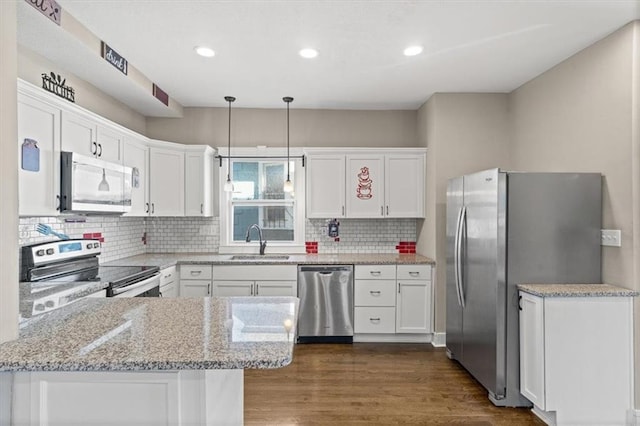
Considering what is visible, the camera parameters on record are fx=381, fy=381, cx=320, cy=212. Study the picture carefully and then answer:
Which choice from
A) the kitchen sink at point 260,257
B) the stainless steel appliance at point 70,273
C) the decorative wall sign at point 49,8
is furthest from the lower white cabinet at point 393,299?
the decorative wall sign at point 49,8

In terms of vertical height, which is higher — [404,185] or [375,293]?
[404,185]

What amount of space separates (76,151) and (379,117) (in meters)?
3.24

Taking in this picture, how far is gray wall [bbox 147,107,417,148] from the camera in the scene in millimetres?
4641

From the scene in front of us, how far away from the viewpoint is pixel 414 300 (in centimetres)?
405

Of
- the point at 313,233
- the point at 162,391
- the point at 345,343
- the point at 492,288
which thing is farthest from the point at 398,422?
the point at 313,233

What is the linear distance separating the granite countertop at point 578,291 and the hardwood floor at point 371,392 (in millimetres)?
906

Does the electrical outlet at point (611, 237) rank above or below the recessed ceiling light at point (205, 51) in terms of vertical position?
below

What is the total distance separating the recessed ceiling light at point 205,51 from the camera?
9.66ft

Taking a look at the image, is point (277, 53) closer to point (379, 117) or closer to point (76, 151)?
point (76, 151)

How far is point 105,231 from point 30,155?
1580 millimetres

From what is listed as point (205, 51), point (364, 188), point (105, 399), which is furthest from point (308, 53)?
point (105, 399)

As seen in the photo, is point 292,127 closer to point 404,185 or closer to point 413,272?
point 404,185

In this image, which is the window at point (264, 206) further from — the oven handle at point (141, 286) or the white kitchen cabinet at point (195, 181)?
the oven handle at point (141, 286)

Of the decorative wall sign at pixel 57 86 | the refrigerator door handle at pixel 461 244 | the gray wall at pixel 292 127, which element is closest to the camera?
the decorative wall sign at pixel 57 86
